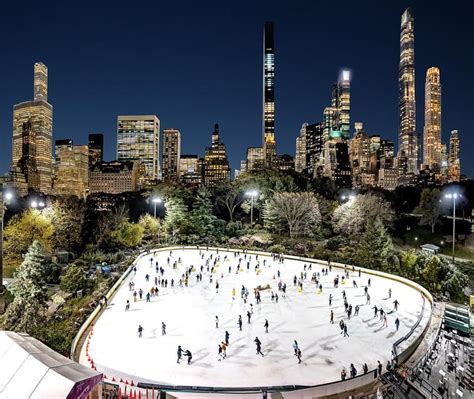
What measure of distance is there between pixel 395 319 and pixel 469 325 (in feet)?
15.1

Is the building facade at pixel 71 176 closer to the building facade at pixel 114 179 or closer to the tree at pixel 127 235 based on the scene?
the building facade at pixel 114 179

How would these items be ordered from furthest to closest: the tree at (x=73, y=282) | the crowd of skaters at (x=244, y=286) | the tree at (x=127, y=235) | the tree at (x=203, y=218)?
the tree at (x=203, y=218) < the tree at (x=127, y=235) < the tree at (x=73, y=282) < the crowd of skaters at (x=244, y=286)

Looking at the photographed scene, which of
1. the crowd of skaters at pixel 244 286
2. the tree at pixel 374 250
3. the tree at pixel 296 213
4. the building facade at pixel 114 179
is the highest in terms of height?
the building facade at pixel 114 179

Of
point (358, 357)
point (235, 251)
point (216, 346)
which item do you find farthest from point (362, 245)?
point (216, 346)

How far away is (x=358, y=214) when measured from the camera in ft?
149

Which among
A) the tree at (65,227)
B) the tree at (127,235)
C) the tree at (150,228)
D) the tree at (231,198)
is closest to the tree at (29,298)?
the tree at (65,227)

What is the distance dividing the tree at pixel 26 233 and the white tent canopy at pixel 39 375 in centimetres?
3119

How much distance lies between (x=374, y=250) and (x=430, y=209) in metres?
29.4

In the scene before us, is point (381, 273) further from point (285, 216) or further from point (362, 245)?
point (285, 216)

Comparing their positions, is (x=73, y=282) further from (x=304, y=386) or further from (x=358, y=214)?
(x=358, y=214)

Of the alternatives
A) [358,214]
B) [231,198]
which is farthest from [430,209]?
[231,198]

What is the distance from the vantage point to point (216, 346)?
1652 centimetres

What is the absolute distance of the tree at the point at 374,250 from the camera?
32.2 metres

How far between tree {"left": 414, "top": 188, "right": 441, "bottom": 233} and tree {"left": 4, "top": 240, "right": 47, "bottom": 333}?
5331 cm
